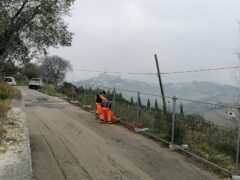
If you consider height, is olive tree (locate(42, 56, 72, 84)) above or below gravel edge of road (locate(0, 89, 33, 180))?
above

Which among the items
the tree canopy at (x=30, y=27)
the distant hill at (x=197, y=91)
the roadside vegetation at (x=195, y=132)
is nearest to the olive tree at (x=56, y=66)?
the distant hill at (x=197, y=91)

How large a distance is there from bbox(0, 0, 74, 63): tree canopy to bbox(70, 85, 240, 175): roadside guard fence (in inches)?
188

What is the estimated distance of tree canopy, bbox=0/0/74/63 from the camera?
41.5 feet

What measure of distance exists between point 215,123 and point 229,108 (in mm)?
722

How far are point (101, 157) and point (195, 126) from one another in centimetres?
281

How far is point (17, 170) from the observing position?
5.86 m

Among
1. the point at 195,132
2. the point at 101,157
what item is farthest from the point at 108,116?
the point at 101,157

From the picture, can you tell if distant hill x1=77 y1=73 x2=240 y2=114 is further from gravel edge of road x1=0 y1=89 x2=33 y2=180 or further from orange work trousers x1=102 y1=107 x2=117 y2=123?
gravel edge of road x1=0 y1=89 x2=33 y2=180

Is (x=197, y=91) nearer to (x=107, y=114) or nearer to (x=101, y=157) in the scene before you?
(x=107, y=114)

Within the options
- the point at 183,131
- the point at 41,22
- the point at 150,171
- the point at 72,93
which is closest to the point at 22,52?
the point at 41,22

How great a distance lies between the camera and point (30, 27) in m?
13.2

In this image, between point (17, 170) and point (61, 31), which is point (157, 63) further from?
point (17, 170)

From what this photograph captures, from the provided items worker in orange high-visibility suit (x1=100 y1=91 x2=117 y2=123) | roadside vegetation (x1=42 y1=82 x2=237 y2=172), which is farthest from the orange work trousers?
roadside vegetation (x1=42 y1=82 x2=237 y2=172)

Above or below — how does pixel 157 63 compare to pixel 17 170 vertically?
above
